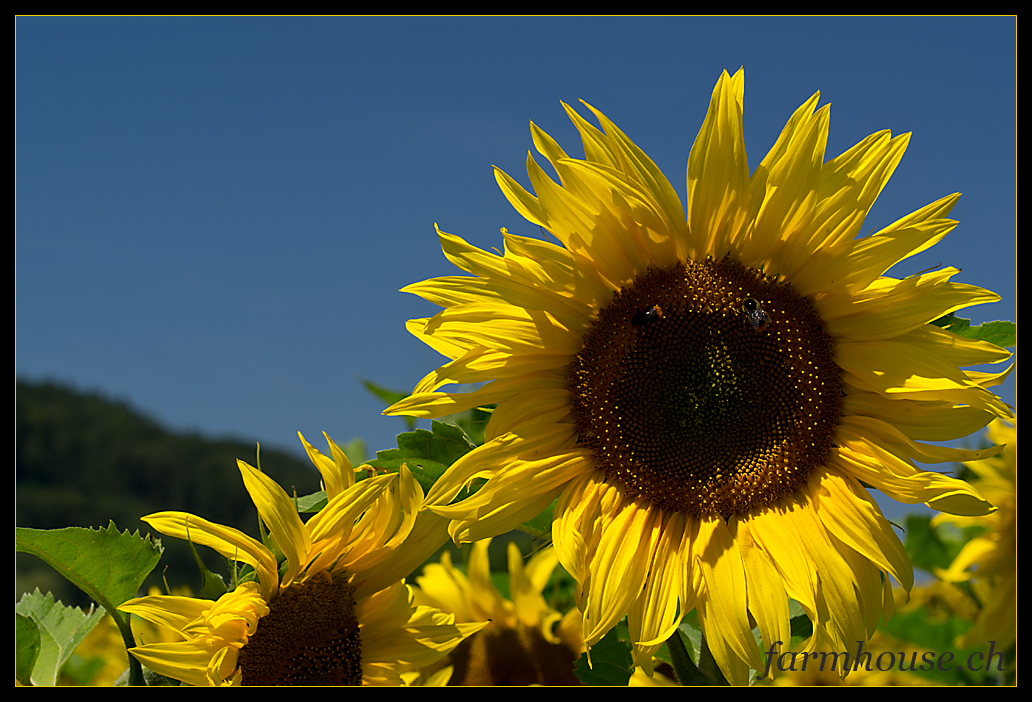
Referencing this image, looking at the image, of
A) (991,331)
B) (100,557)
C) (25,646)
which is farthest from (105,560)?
(991,331)

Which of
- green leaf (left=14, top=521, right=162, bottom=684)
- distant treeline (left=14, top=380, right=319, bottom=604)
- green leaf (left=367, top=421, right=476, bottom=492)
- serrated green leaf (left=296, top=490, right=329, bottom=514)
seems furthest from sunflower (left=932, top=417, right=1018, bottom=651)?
distant treeline (left=14, top=380, right=319, bottom=604)

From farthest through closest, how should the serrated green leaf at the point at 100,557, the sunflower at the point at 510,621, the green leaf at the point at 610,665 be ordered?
the sunflower at the point at 510,621 → the green leaf at the point at 610,665 → the serrated green leaf at the point at 100,557

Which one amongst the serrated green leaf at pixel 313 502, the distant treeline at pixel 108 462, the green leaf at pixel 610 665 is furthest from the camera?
the distant treeline at pixel 108 462

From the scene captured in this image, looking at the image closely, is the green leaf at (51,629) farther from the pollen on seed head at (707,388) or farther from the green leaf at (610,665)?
the pollen on seed head at (707,388)

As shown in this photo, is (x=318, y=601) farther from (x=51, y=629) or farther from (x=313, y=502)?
(x=51, y=629)

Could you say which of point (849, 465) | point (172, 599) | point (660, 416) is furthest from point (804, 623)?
point (172, 599)

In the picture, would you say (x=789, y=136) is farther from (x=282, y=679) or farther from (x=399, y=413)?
(x=282, y=679)

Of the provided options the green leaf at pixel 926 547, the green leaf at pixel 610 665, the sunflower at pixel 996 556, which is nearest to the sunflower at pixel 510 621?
the green leaf at pixel 610 665
